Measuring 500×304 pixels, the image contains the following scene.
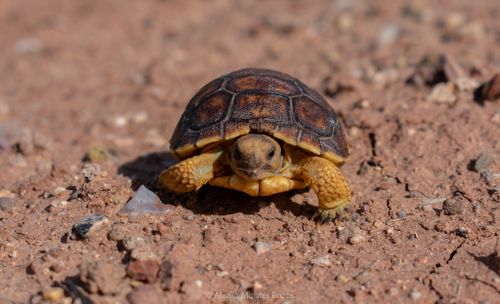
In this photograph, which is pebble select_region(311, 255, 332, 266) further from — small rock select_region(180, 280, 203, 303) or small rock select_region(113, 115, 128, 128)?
small rock select_region(113, 115, 128, 128)

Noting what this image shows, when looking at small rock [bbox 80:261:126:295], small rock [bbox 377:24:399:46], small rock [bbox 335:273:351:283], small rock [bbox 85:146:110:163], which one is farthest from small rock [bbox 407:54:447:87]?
small rock [bbox 80:261:126:295]

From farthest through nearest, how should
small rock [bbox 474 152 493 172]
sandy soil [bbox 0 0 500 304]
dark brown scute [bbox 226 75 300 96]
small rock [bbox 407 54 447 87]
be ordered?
small rock [bbox 407 54 447 87] → small rock [bbox 474 152 493 172] → dark brown scute [bbox 226 75 300 96] → sandy soil [bbox 0 0 500 304]

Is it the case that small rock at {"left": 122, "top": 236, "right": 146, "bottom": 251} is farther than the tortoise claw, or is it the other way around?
the tortoise claw

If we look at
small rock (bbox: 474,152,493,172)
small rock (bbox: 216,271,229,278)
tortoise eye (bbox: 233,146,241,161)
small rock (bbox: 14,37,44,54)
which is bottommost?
small rock (bbox: 216,271,229,278)

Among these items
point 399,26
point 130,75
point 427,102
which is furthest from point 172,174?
point 399,26

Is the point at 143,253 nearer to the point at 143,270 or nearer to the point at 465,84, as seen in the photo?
the point at 143,270

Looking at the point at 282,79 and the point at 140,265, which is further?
the point at 282,79

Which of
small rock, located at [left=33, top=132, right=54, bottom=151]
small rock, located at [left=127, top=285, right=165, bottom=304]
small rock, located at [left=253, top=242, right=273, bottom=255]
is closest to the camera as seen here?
small rock, located at [left=127, top=285, right=165, bottom=304]

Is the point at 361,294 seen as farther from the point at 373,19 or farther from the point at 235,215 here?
the point at 373,19
